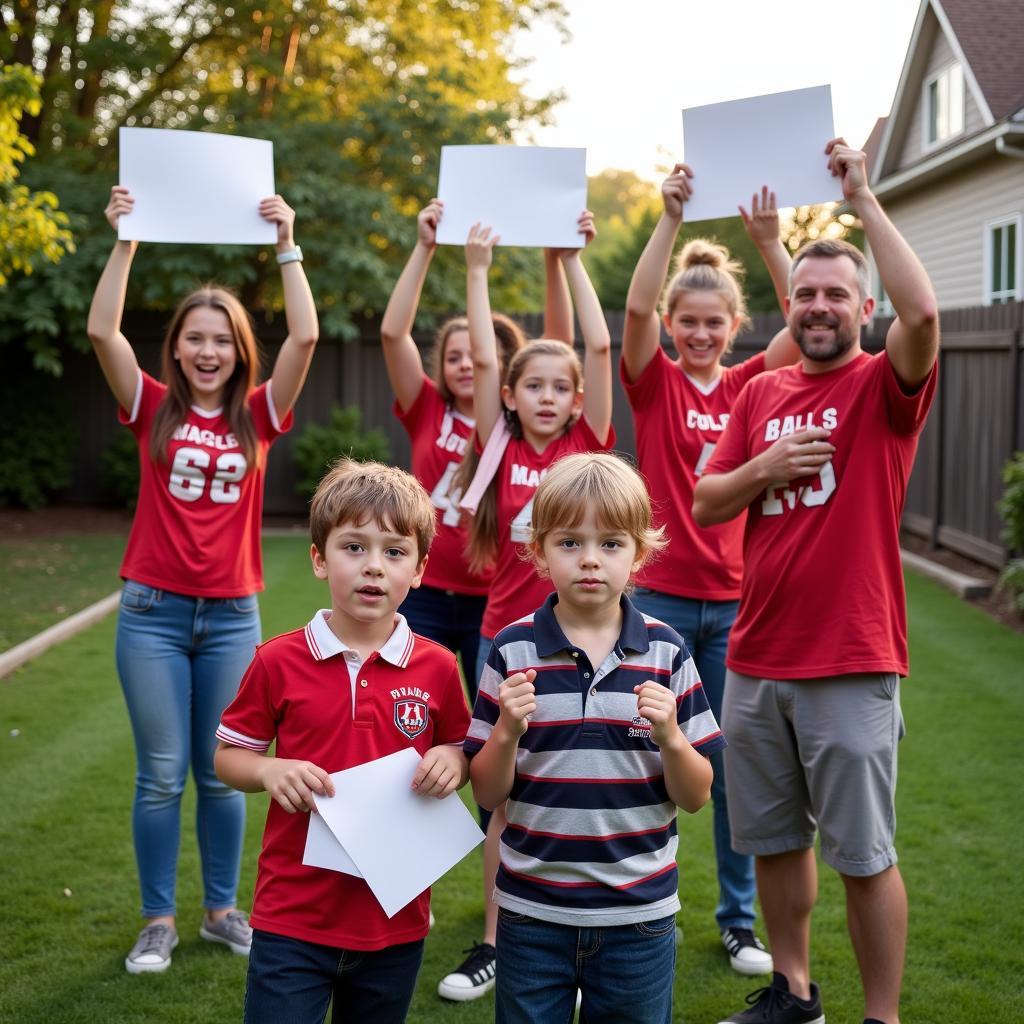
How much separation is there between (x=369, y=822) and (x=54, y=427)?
43.5 ft

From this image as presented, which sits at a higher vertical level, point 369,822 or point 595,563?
point 595,563

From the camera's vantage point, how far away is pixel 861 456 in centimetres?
296

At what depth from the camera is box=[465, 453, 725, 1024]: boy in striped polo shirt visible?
2.25 metres

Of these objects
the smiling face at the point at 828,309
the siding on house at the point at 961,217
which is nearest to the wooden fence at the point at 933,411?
the siding on house at the point at 961,217

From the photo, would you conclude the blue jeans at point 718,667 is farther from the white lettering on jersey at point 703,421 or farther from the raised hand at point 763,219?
the raised hand at point 763,219

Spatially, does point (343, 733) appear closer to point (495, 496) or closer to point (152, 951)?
point (495, 496)

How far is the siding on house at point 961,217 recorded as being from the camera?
50.5ft

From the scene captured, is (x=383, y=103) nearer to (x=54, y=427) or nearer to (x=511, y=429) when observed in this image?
(x=54, y=427)

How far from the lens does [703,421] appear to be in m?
3.78

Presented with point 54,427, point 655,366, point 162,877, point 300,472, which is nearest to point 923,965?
point 655,366

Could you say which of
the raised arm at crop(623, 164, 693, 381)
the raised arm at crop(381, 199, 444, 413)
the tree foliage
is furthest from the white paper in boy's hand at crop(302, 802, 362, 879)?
the tree foliage

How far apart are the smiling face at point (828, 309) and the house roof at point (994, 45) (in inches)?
538

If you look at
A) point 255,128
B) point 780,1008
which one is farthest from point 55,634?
point 255,128

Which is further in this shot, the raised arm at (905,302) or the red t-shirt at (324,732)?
the raised arm at (905,302)
